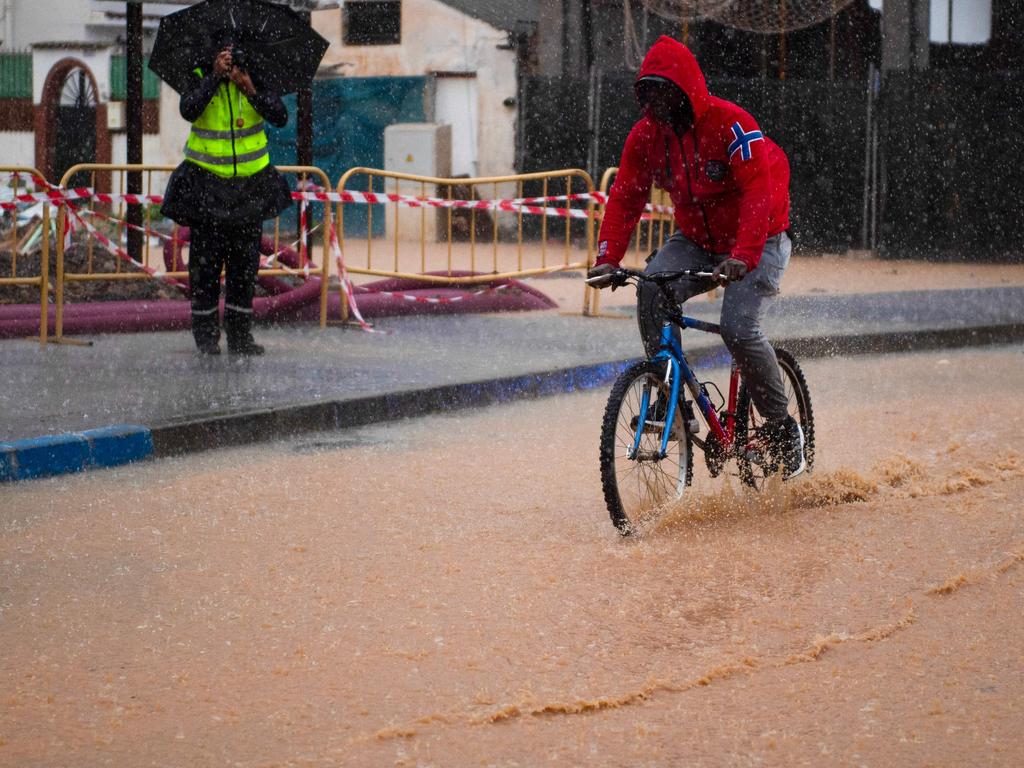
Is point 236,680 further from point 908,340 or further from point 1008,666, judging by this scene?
point 908,340

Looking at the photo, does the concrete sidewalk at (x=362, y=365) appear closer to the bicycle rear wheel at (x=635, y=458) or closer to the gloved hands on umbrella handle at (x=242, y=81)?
the gloved hands on umbrella handle at (x=242, y=81)

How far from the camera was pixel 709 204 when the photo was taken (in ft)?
21.2

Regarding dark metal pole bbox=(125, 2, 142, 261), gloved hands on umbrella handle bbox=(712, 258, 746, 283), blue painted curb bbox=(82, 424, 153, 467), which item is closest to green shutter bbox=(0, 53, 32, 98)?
dark metal pole bbox=(125, 2, 142, 261)

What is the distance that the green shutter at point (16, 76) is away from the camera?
34562mm

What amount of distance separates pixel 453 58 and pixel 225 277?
65.8 ft

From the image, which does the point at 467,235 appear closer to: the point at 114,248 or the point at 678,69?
the point at 114,248

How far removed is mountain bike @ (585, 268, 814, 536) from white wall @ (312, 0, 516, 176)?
2316 centimetres

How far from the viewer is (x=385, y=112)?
31.0 m

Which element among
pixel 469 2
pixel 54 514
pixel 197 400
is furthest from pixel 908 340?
pixel 469 2

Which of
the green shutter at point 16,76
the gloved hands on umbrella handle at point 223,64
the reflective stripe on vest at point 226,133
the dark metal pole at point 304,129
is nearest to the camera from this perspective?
the gloved hands on umbrella handle at point 223,64

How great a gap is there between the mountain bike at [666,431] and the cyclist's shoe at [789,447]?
27 mm

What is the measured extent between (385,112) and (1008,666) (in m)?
27.3

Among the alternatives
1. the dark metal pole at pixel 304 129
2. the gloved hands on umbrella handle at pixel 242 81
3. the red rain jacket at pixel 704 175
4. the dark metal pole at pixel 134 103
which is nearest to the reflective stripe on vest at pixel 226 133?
the gloved hands on umbrella handle at pixel 242 81

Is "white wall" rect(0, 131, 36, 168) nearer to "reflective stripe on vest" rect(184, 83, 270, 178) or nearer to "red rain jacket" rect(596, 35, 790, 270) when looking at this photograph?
"reflective stripe on vest" rect(184, 83, 270, 178)
